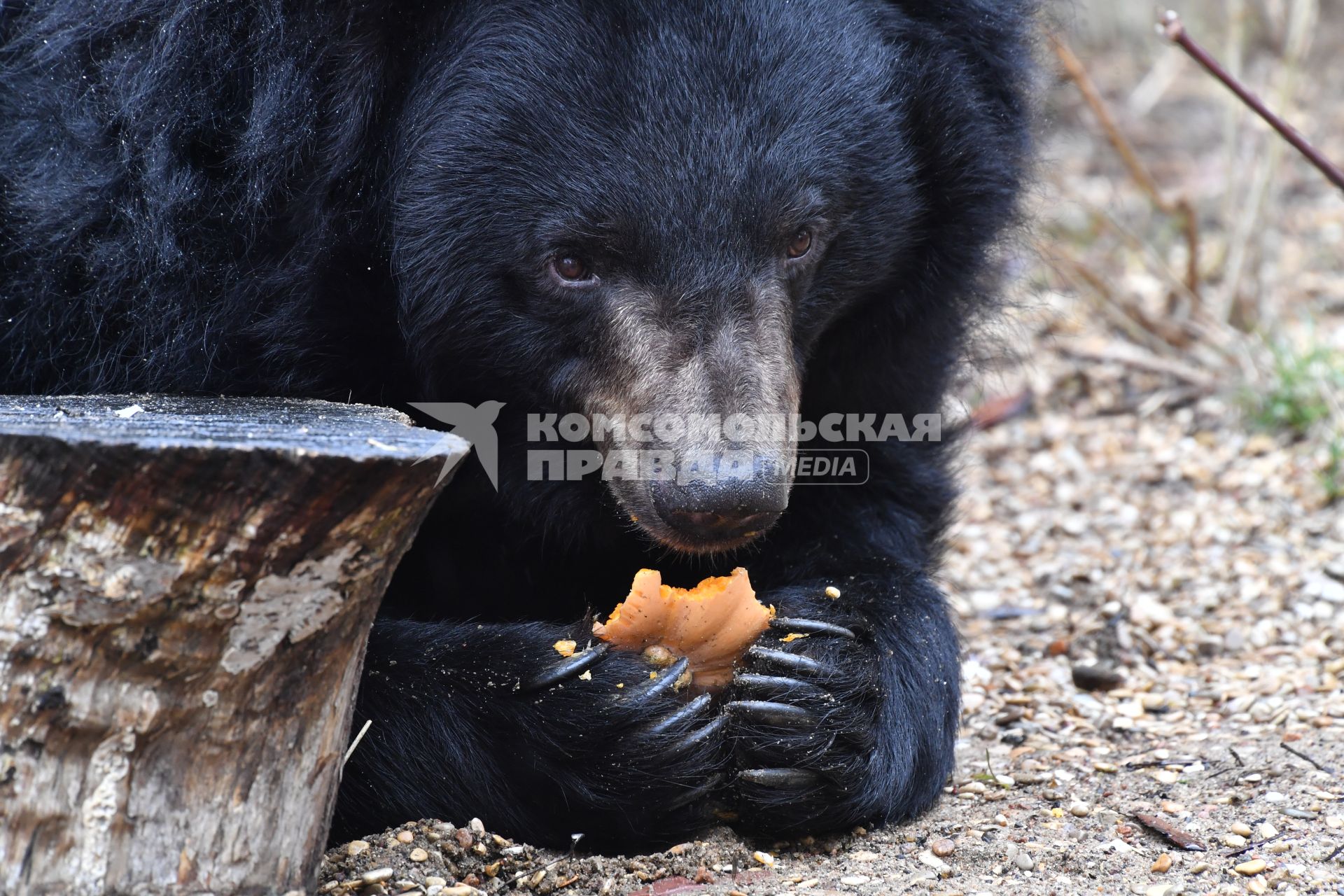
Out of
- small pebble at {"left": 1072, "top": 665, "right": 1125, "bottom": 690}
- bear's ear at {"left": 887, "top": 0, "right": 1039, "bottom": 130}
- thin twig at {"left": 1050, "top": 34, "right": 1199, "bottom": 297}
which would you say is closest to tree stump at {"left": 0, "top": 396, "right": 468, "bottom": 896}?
bear's ear at {"left": 887, "top": 0, "right": 1039, "bottom": 130}

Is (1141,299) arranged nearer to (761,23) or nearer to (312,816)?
(761,23)

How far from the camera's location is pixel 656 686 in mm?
2787

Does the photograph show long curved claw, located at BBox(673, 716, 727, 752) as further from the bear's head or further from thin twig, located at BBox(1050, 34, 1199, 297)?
thin twig, located at BBox(1050, 34, 1199, 297)

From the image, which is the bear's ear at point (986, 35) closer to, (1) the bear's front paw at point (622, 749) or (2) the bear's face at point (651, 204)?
(2) the bear's face at point (651, 204)

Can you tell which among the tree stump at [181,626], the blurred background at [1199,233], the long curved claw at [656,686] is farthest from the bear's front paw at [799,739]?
the blurred background at [1199,233]

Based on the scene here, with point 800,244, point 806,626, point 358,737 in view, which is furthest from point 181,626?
point 800,244

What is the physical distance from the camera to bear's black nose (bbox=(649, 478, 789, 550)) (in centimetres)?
263

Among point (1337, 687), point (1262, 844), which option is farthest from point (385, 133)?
point (1337, 687)

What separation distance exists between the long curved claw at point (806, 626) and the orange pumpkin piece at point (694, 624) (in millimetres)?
59

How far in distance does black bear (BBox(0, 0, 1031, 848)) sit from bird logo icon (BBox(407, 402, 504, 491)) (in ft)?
0.16

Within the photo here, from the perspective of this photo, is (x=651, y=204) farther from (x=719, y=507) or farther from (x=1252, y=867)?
(x=1252, y=867)

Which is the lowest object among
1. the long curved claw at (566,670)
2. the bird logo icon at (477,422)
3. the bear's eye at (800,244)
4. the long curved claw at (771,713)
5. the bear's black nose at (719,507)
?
the long curved claw at (771,713)

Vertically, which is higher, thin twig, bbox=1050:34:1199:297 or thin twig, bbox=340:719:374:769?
thin twig, bbox=1050:34:1199:297

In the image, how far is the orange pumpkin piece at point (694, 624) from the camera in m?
2.85
